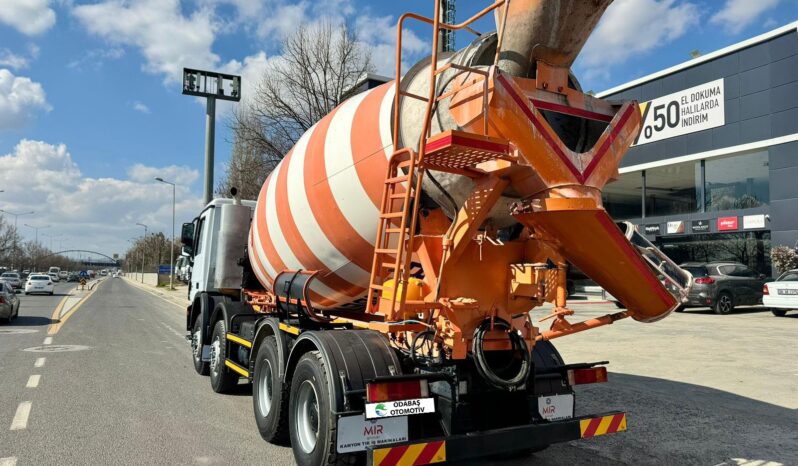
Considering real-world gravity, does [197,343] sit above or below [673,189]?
below

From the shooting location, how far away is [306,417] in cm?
468

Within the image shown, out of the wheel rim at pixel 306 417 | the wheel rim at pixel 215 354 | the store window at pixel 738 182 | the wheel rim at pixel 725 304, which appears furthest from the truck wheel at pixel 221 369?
the store window at pixel 738 182

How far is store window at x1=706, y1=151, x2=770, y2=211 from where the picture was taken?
79.3 feet

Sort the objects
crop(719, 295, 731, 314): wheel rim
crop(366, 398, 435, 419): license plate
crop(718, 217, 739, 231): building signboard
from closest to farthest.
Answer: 1. crop(366, 398, 435, 419): license plate
2. crop(719, 295, 731, 314): wheel rim
3. crop(718, 217, 739, 231): building signboard

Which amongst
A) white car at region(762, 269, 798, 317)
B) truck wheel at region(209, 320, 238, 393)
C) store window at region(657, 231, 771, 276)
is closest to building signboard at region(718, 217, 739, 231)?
store window at region(657, 231, 771, 276)

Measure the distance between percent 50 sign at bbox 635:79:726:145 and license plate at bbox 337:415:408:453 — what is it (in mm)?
24094

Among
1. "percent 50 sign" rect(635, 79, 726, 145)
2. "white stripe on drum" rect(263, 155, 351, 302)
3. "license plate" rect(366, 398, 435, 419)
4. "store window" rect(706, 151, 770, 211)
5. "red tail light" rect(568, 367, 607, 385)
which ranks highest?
"percent 50 sign" rect(635, 79, 726, 145)

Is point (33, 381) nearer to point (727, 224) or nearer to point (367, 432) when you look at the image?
point (367, 432)

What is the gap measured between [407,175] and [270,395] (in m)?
3.06

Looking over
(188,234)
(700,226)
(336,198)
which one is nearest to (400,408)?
(336,198)

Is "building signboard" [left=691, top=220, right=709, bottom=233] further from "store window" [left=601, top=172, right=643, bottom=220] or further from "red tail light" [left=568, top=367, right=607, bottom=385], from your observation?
"red tail light" [left=568, top=367, right=607, bottom=385]

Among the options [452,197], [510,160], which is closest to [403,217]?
[452,197]

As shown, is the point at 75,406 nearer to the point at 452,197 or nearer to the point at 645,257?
the point at 452,197

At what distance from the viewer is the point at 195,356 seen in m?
9.25
